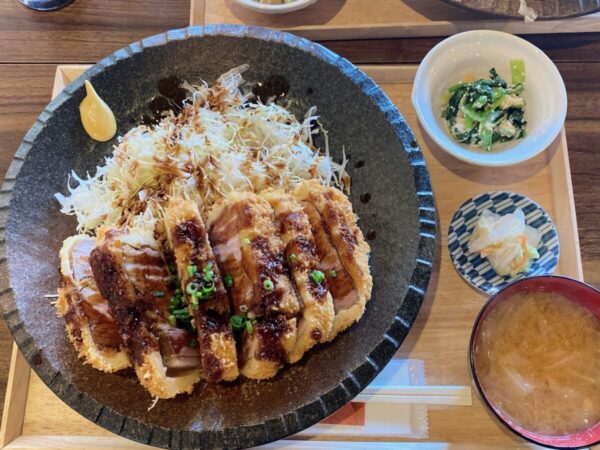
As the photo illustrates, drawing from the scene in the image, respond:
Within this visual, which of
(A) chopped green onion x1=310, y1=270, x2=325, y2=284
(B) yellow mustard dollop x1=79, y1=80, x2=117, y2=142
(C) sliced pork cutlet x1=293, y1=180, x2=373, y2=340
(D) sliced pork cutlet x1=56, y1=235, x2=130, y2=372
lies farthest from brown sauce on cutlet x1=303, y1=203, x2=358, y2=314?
(B) yellow mustard dollop x1=79, y1=80, x2=117, y2=142

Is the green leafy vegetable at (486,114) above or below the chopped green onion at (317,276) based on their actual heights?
above

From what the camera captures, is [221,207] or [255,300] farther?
[221,207]

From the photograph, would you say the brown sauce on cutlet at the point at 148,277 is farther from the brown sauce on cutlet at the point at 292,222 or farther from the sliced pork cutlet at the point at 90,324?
the brown sauce on cutlet at the point at 292,222

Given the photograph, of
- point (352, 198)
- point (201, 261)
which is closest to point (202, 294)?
point (201, 261)

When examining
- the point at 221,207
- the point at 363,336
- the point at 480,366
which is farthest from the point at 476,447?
the point at 221,207

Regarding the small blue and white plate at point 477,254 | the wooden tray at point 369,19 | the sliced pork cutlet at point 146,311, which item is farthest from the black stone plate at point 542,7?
the sliced pork cutlet at point 146,311

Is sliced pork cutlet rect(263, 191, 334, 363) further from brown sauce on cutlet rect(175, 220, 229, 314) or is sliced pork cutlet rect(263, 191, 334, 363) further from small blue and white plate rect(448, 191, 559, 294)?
small blue and white plate rect(448, 191, 559, 294)

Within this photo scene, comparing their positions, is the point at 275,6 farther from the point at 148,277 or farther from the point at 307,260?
the point at 148,277

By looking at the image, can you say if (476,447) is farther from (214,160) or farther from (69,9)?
(69,9)
